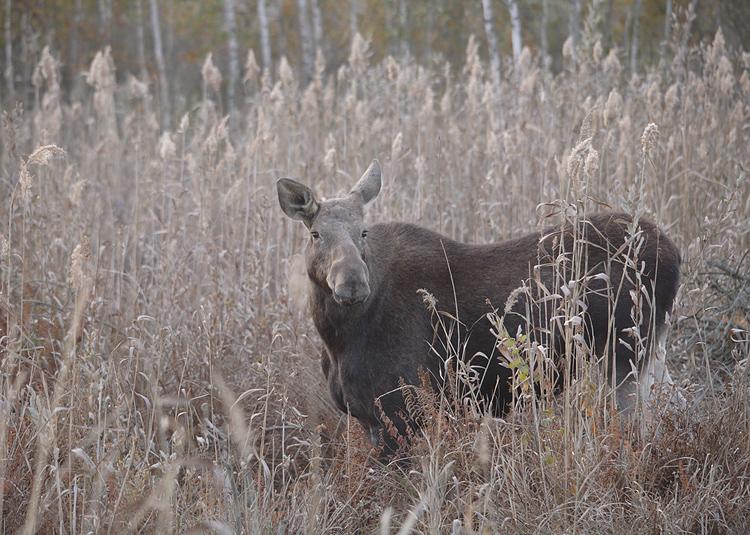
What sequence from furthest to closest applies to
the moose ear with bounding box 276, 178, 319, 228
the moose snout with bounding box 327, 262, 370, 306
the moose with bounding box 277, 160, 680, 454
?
the moose ear with bounding box 276, 178, 319, 228 < the moose with bounding box 277, 160, 680, 454 < the moose snout with bounding box 327, 262, 370, 306

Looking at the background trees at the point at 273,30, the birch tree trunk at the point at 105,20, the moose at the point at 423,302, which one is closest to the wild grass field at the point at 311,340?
the moose at the point at 423,302

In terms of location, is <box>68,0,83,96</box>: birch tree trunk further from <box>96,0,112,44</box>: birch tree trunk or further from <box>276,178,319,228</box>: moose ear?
<box>276,178,319,228</box>: moose ear

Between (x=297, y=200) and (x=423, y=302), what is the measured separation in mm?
937

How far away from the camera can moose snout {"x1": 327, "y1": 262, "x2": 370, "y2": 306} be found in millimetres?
4219

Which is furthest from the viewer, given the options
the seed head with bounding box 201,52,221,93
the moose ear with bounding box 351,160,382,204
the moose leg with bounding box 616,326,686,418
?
the seed head with bounding box 201,52,221,93

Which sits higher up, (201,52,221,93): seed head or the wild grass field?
(201,52,221,93): seed head

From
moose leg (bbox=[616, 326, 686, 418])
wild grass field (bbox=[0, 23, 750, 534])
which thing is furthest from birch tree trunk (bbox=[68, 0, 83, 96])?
moose leg (bbox=[616, 326, 686, 418])

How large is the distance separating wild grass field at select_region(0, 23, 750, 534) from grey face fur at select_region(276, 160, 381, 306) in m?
0.51

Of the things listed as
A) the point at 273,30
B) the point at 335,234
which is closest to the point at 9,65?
the point at 335,234

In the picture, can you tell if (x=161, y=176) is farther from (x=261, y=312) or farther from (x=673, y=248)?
(x=673, y=248)

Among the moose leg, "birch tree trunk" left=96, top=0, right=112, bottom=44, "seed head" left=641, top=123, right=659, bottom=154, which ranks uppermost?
"birch tree trunk" left=96, top=0, right=112, bottom=44

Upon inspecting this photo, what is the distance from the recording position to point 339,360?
4.79 m

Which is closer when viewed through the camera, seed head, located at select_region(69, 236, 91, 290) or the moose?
seed head, located at select_region(69, 236, 91, 290)

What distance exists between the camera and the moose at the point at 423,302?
15.1 ft
